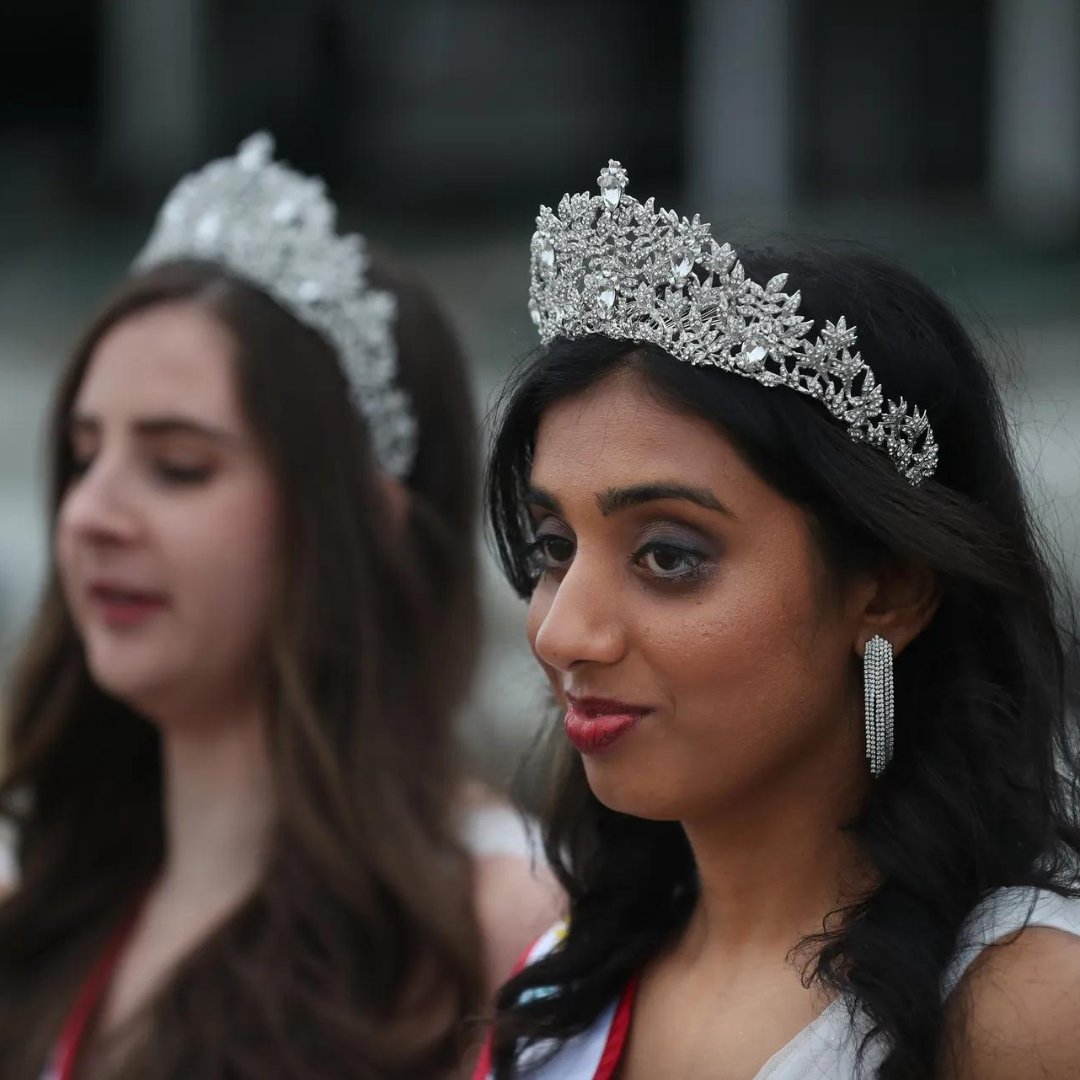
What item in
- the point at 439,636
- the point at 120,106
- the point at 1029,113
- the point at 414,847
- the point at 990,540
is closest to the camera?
the point at 990,540

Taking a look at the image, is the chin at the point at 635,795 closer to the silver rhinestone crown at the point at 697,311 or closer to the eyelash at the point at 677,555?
the eyelash at the point at 677,555

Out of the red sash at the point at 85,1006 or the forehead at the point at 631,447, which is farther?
the red sash at the point at 85,1006

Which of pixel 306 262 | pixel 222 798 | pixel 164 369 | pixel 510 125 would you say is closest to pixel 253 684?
pixel 222 798

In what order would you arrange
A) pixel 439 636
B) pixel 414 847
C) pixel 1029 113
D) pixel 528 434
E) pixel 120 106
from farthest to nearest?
pixel 120 106 → pixel 1029 113 → pixel 439 636 → pixel 414 847 → pixel 528 434

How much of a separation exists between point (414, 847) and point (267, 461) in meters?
0.71

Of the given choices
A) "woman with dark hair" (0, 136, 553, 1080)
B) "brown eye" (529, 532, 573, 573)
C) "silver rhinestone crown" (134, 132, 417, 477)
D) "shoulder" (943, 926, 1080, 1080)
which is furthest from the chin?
"silver rhinestone crown" (134, 132, 417, 477)

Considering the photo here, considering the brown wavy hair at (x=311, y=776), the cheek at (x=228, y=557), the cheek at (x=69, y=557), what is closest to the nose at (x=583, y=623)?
the brown wavy hair at (x=311, y=776)

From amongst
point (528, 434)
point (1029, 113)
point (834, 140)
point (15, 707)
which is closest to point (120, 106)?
point (834, 140)

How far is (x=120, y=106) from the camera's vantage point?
43.6ft

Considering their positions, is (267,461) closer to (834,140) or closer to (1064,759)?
(1064,759)

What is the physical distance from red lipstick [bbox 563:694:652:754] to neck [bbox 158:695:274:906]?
1.48 m

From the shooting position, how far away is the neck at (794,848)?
2021 millimetres

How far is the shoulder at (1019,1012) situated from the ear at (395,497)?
1837 millimetres

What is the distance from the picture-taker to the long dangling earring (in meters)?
1.98
